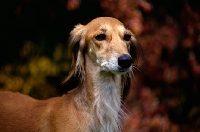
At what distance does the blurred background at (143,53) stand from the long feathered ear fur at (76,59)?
1.02m

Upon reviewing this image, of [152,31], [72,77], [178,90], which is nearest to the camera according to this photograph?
[72,77]

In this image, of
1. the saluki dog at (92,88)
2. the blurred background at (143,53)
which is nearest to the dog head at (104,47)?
the saluki dog at (92,88)

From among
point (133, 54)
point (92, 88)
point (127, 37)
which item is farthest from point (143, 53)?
point (92, 88)

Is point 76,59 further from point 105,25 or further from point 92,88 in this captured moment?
point 105,25

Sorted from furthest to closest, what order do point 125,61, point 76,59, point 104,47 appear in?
point 76,59, point 104,47, point 125,61

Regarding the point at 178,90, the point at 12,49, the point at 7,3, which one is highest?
the point at 7,3

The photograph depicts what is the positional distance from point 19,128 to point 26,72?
2.38 m

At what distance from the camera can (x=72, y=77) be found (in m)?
6.07

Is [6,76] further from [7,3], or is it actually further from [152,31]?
[152,31]

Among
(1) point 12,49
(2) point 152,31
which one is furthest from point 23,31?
(2) point 152,31

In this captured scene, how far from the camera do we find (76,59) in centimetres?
608

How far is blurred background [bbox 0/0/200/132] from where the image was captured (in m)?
7.35

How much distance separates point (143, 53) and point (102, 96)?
149cm

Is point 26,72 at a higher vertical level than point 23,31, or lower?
lower
